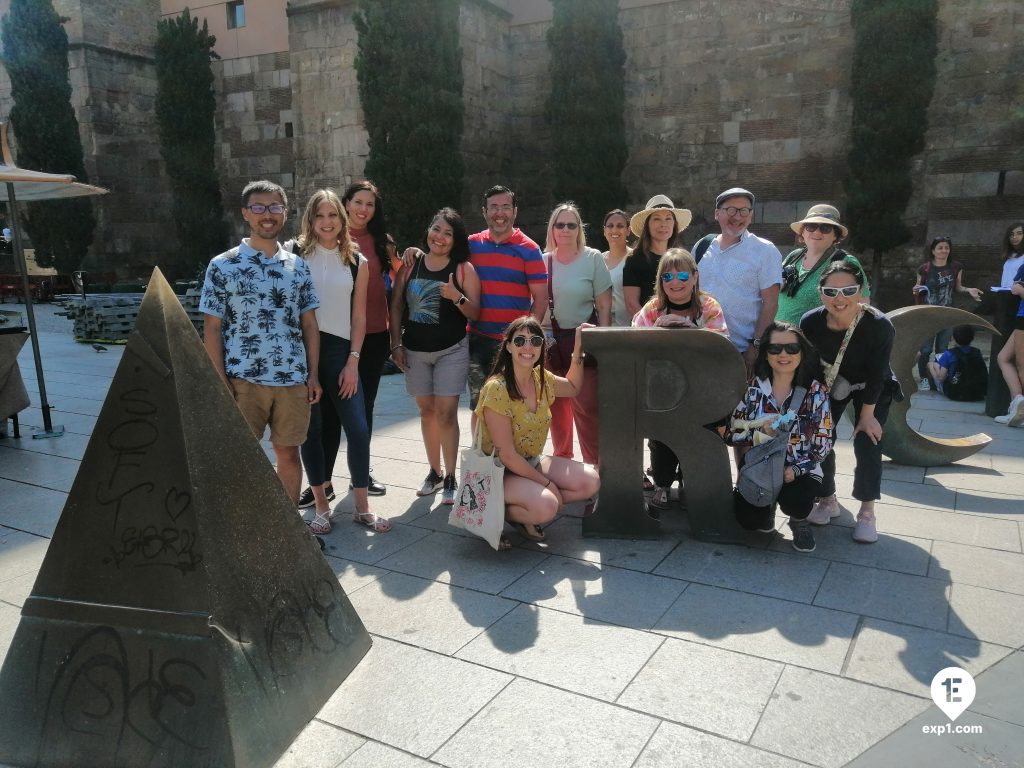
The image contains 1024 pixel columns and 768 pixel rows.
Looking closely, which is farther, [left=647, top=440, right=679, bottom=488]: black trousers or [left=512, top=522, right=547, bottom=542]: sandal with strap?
[left=647, top=440, right=679, bottom=488]: black trousers

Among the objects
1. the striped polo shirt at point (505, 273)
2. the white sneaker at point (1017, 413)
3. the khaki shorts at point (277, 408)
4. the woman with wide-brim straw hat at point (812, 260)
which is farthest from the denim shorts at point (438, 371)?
the white sneaker at point (1017, 413)

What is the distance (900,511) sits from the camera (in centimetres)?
425

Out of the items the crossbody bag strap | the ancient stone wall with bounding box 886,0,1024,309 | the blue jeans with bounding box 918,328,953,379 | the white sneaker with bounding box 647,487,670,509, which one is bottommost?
the white sneaker with bounding box 647,487,670,509

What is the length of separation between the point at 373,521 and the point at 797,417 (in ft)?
7.39

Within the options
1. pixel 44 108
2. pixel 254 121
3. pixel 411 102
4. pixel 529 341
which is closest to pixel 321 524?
pixel 529 341

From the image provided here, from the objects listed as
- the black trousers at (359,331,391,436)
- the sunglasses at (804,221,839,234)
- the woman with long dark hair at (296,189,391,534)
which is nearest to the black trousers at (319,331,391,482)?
the black trousers at (359,331,391,436)

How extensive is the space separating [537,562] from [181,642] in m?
1.86

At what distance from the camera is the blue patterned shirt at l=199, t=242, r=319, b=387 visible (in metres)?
3.43

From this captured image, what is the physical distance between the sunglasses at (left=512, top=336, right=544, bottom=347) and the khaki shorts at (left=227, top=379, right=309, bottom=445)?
105 cm

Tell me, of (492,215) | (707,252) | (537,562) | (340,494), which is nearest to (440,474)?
(340,494)

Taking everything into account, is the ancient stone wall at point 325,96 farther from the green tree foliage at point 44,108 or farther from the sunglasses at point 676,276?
the sunglasses at point 676,276

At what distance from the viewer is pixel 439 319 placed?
432cm

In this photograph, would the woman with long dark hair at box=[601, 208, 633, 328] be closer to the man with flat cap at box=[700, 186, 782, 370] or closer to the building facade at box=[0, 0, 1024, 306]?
the man with flat cap at box=[700, 186, 782, 370]

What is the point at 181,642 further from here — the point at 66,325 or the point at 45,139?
the point at 45,139
